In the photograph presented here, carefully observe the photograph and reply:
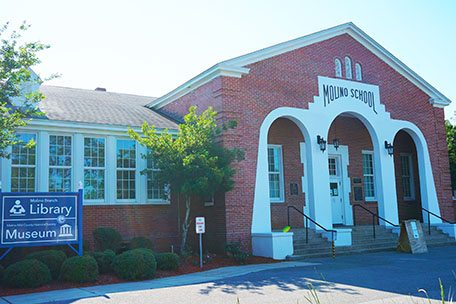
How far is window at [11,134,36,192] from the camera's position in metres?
13.9

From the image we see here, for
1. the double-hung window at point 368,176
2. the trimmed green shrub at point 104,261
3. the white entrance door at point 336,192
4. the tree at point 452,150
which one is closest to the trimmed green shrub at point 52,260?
the trimmed green shrub at point 104,261

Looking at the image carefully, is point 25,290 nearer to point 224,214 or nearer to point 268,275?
point 268,275

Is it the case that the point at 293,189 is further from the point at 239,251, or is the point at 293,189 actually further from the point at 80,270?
the point at 80,270

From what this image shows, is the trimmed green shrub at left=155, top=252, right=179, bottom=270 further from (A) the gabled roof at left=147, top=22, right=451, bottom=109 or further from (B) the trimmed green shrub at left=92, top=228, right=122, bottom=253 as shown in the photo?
(A) the gabled roof at left=147, top=22, right=451, bottom=109

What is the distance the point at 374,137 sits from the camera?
19.4 metres

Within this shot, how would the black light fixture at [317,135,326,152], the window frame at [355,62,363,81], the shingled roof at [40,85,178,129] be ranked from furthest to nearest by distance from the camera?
1. the window frame at [355,62,363,81]
2. the black light fixture at [317,135,326,152]
3. the shingled roof at [40,85,178,129]

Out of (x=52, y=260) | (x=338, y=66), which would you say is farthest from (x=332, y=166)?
(x=52, y=260)

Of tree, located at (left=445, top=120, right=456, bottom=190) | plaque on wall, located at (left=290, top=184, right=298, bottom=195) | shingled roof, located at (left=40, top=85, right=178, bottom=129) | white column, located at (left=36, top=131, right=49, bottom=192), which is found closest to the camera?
white column, located at (left=36, top=131, right=49, bottom=192)

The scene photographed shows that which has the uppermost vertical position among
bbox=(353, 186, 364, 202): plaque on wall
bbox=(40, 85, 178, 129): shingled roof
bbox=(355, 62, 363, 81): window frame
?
bbox=(355, 62, 363, 81): window frame

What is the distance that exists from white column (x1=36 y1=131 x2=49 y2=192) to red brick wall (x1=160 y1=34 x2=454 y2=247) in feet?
18.2

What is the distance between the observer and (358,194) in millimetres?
21266

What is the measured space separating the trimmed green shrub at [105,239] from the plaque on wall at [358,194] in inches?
448

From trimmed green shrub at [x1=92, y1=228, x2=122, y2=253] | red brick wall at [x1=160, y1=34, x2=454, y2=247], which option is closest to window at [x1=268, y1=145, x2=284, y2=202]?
red brick wall at [x1=160, y1=34, x2=454, y2=247]

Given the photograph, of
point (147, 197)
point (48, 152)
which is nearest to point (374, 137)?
point (147, 197)
